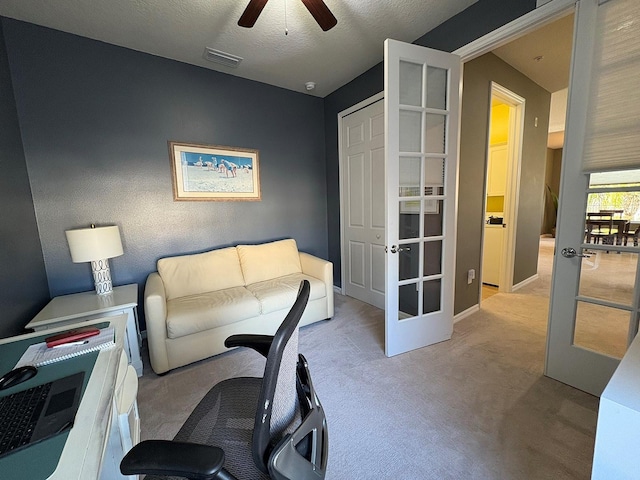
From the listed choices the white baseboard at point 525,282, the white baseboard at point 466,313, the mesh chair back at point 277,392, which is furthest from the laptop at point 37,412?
the white baseboard at point 525,282

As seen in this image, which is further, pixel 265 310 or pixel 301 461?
pixel 265 310

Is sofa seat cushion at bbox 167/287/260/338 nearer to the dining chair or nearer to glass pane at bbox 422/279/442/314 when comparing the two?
glass pane at bbox 422/279/442/314

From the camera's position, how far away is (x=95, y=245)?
190 centimetres

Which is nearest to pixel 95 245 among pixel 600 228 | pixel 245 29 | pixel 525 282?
pixel 245 29

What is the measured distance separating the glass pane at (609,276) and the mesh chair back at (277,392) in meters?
1.89

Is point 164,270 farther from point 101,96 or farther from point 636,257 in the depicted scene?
point 636,257

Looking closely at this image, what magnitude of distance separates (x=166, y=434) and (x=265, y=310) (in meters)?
1.04

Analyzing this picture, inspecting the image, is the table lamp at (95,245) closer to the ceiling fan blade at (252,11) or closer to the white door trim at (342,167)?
the ceiling fan blade at (252,11)

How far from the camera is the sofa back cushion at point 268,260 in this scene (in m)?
2.79

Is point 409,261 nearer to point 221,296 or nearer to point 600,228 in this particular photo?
point 600,228

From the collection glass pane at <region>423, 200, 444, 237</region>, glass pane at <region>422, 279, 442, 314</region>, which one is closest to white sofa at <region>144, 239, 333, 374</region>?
glass pane at <region>422, 279, 442, 314</region>

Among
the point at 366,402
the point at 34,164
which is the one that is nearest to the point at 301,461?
the point at 366,402

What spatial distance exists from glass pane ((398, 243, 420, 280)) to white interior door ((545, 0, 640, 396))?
0.89 metres

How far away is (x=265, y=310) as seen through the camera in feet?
7.52
